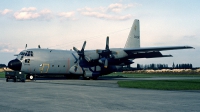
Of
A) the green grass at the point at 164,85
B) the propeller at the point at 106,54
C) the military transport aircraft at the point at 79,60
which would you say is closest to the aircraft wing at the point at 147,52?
the military transport aircraft at the point at 79,60

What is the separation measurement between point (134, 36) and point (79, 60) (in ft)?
38.2

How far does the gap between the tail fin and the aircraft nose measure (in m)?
19.3

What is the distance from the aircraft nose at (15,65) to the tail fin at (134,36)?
63.4 feet

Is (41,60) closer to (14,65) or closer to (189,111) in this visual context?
(14,65)

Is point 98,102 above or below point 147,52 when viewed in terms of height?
below

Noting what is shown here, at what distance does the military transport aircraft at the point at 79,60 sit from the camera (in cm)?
3838

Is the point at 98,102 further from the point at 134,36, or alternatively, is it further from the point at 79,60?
the point at 134,36

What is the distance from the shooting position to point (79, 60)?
4247 centimetres

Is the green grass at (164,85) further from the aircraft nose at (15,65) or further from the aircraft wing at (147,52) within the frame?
the aircraft nose at (15,65)

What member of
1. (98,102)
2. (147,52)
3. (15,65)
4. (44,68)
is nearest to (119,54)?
(147,52)

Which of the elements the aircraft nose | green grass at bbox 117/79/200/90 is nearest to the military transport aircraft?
the aircraft nose

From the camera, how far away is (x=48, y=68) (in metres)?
39.6

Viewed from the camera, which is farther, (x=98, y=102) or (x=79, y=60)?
(x=79, y=60)

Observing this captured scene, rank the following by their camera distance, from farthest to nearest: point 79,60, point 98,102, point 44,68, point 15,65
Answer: point 79,60, point 44,68, point 15,65, point 98,102
